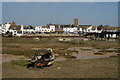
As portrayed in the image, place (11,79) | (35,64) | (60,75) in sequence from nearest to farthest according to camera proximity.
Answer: (11,79)
(60,75)
(35,64)

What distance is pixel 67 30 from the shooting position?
461 feet

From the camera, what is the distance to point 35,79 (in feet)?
50.1

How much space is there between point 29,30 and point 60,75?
12310cm

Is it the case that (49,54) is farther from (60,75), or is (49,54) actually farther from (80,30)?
(80,30)

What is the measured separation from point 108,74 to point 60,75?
3.77 m

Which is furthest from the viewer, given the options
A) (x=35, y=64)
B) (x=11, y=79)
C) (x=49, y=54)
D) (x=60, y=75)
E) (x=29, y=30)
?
(x=29, y=30)

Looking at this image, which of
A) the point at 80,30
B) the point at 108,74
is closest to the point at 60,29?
the point at 80,30

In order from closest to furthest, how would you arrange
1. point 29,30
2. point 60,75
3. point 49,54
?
point 60,75, point 49,54, point 29,30

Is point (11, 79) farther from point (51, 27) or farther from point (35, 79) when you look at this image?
point (51, 27)

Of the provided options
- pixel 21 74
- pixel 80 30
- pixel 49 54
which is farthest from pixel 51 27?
pixel 21 74

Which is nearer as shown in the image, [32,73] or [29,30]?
[32,73]

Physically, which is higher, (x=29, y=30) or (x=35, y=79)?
(x=29, y=30)

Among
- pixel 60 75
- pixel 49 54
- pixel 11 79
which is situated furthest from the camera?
pixel 49 54

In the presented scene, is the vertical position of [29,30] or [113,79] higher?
[29,30]
